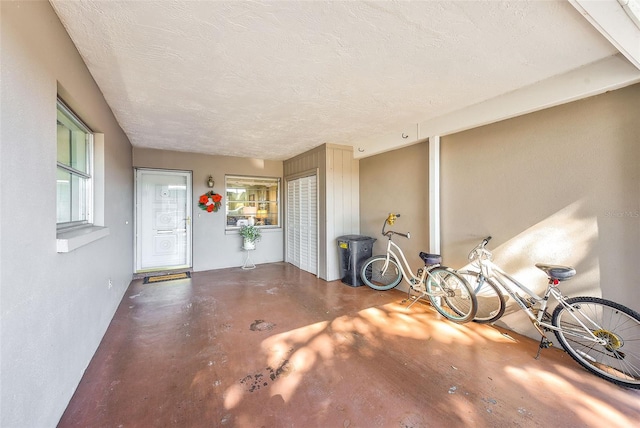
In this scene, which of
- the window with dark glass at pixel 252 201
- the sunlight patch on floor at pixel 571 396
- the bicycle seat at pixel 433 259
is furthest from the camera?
the window with dark glass at pixel 252 201

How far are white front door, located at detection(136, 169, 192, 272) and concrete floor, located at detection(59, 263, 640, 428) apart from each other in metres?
2.00

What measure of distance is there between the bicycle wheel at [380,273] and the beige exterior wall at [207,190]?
2676 millimetres

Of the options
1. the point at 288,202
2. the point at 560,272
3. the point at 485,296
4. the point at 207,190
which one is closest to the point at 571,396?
the point at 560,272

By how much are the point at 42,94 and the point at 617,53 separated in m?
3.86

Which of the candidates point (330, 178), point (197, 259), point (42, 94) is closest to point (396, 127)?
point (330, 178)

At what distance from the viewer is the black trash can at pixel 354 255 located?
167 inches

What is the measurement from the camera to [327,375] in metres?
2.00

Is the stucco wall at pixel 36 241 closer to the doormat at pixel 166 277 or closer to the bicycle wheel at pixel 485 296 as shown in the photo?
the doormat at pixel 166 277

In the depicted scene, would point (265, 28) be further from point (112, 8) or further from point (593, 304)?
point (593, 304)

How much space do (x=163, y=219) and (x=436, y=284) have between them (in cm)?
507

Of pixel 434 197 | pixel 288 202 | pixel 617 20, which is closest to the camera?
pixel 617 20

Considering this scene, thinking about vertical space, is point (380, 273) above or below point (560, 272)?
below

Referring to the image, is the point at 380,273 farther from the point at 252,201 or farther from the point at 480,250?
the point at 252,201

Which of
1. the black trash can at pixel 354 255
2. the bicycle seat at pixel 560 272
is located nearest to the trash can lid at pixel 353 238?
the black trash can at pixel 354 255
